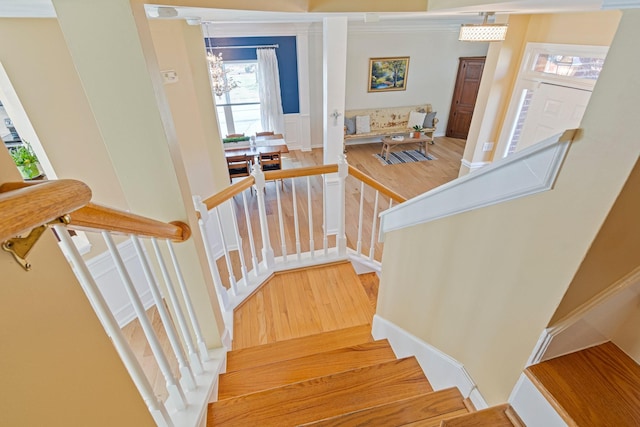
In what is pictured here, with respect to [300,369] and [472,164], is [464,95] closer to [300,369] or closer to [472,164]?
[472,164]

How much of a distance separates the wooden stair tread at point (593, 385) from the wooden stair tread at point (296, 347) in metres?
1.29

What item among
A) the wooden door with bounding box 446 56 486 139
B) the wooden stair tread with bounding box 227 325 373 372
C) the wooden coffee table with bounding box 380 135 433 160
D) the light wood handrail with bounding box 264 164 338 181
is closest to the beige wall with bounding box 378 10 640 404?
the wooden stair tread with bounding box 227 325 373 372

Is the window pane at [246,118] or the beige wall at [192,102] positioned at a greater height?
the beige wall at [192,102]

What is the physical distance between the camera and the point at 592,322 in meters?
0.79

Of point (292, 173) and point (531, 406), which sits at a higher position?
point (292, 173)

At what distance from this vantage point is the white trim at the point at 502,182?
28.0 inches

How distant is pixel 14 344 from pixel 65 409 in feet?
0.53

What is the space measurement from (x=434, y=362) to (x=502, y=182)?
0.92m

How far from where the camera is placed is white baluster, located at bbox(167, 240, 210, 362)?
130 cm

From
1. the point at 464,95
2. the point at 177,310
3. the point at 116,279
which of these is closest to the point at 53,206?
the point at 177,310

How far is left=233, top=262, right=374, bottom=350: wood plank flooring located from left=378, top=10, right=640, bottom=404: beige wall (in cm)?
76

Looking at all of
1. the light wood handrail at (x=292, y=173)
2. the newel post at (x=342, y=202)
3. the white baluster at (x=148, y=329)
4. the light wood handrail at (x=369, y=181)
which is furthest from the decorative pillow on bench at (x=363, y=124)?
the white baluster at (x=148, y=329)

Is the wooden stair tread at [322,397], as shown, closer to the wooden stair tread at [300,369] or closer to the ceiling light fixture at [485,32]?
the wooden stair tread at [300,369]

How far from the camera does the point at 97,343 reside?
0.61 metres
